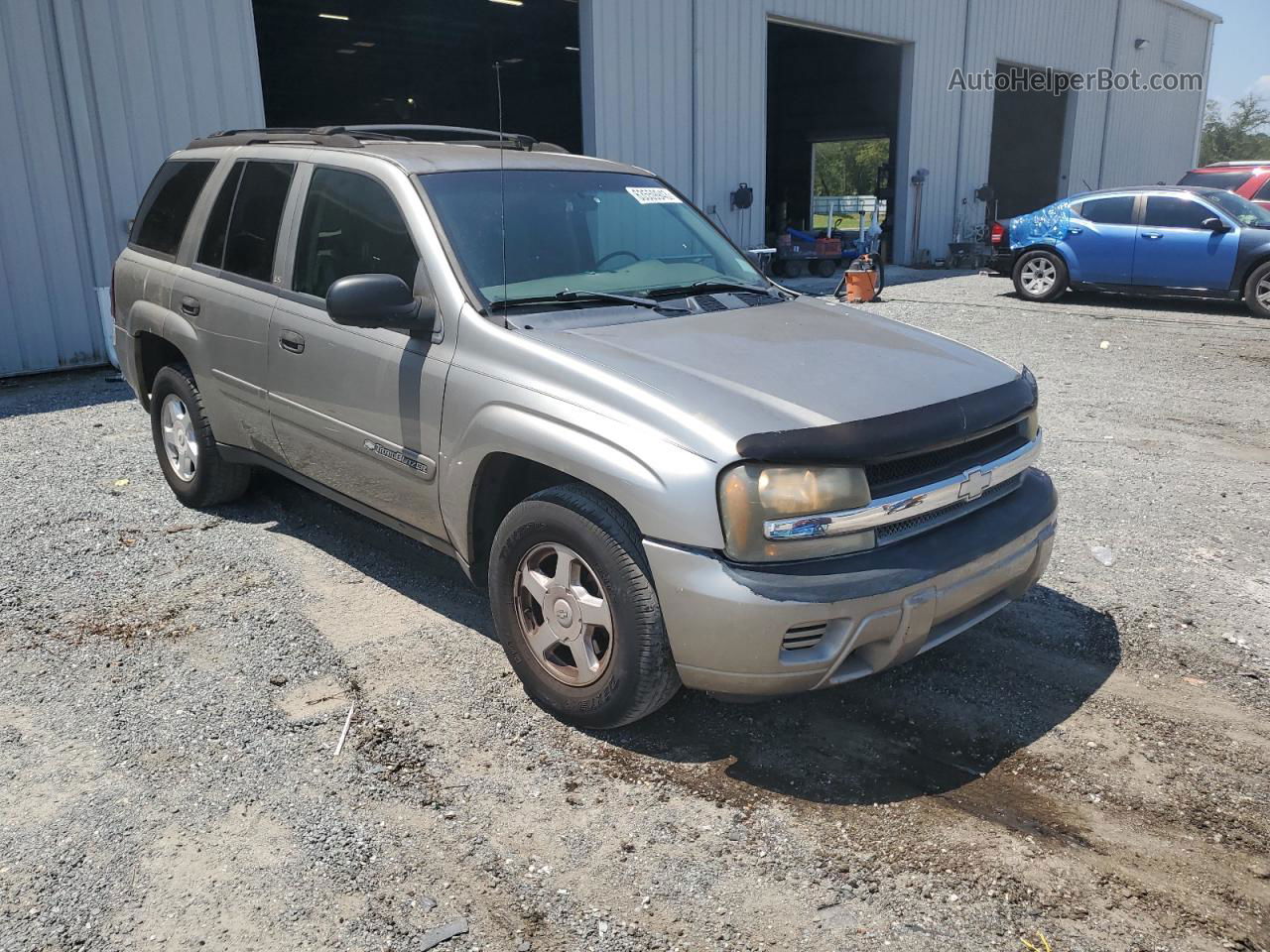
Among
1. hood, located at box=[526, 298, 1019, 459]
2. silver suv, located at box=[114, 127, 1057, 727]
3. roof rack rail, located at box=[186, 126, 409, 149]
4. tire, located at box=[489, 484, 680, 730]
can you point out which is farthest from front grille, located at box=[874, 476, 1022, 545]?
roof rack rail, located at box=[186, 126, 409, 149]

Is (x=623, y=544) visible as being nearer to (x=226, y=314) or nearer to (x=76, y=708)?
(x=76, y=708)

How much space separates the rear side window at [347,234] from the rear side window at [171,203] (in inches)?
46.2

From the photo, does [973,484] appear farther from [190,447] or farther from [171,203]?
[171,203]

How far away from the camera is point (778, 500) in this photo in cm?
285

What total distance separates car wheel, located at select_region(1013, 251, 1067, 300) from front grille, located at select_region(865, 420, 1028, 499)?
40.8 feet

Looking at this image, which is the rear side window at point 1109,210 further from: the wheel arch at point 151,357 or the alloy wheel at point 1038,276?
the wheel arch at point 151,357

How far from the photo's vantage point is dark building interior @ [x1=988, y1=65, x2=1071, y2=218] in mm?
27812

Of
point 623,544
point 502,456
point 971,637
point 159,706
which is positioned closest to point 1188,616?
point 971,637

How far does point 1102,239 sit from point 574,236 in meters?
12.3

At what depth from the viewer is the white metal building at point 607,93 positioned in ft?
30.9

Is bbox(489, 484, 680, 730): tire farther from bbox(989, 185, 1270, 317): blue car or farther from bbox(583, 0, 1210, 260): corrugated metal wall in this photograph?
bbox(989, 185, 1270, 317): blue car

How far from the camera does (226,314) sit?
472cm

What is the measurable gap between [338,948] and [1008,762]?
210 cm

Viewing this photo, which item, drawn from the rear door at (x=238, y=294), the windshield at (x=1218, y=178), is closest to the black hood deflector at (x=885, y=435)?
the rear door at (x=238, y=294)
